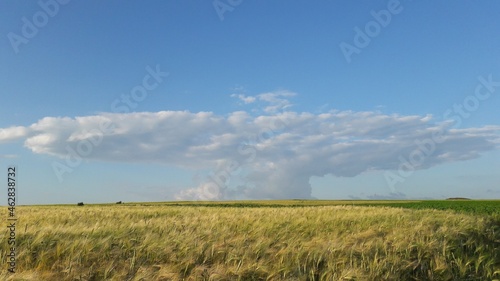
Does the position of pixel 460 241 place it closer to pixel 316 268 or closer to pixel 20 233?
pixel 316 268

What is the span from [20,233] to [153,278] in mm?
3191

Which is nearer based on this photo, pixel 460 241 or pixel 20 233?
pixel 20 233

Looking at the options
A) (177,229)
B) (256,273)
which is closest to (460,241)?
(256,273)

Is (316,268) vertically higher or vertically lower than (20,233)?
lower

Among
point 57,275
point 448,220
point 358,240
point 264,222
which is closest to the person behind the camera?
point 57,275

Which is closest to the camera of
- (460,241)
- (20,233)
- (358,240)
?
(20,233)

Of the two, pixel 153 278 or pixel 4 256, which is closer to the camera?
pixel 153 278

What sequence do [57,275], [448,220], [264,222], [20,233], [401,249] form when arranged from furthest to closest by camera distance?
[448,220]
[264,222]
[401,249]
[20,233]
[57,275]

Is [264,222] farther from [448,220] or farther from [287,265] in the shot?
[448,220]

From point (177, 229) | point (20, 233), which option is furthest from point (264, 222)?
point (20, 233)

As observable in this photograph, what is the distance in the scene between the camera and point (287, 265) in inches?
277

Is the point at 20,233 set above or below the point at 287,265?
above

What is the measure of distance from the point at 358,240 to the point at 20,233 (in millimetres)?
7081

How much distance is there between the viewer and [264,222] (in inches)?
401
